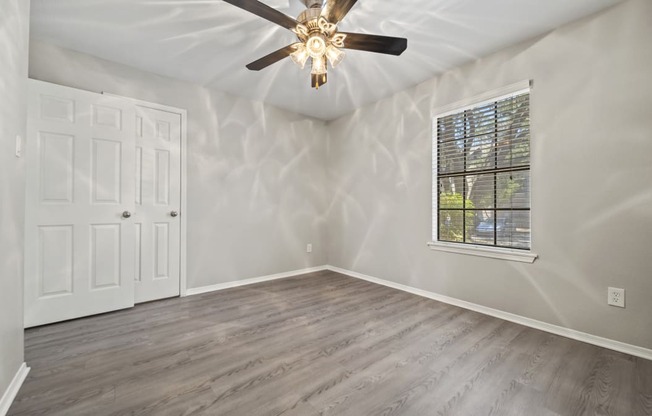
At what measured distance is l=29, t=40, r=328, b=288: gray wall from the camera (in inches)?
113

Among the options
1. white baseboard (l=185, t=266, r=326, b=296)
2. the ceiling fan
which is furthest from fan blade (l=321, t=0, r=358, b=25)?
white baseboard (l=185, t=266, r=326, b=296)

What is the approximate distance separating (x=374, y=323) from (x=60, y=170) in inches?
123

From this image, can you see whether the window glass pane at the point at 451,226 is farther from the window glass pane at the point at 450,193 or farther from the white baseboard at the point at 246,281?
the white baseboard at the point at 246,281

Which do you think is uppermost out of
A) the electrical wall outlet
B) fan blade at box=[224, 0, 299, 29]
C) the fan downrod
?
the fan downrod

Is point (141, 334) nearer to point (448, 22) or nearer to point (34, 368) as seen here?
point (34, 368)

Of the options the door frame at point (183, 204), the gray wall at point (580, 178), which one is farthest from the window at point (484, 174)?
the door frame at point (183, 204)

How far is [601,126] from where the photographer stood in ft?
6.95

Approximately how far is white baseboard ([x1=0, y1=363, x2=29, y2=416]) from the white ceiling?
8.20ft

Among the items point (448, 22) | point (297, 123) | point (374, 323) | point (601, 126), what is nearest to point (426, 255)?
point (374, 323)

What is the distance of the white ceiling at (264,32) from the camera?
209 cm

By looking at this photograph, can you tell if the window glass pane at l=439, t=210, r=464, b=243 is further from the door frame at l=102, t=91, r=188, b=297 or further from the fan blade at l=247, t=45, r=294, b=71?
the door frame at l=102, t=91, r=188, b=297

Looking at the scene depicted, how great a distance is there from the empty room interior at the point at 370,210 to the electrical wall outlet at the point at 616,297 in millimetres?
11

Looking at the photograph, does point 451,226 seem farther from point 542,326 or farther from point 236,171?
point 236,171

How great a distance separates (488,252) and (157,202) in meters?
3.48
